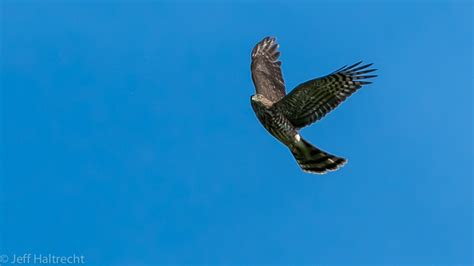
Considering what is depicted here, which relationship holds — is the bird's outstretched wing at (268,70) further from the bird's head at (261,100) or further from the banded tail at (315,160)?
the banded tail at (315,160)

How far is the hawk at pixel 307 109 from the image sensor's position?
1294 centimetres

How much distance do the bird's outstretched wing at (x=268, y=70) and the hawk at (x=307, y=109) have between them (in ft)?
1.01

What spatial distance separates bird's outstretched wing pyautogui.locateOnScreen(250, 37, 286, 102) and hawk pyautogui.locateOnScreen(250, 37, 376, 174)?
308 millimetres

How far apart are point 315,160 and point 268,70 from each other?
2342mm

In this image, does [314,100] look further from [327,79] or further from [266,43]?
[266,43]

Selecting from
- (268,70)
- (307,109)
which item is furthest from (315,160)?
(268,70)

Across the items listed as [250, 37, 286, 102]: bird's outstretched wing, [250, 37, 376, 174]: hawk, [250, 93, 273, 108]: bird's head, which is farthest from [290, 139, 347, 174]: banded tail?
[250, 37, 286, 102]: bird's outstretched wing

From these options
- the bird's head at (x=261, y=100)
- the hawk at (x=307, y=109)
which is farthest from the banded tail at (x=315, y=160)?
the bird's head at (x=261, y=100)

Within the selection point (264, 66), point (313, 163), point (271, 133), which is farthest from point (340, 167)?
point (264, 66)

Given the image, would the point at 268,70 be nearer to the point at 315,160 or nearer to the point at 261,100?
the point at 261,100

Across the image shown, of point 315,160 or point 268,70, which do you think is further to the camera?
point 268,70

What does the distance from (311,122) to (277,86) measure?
1831 millimetres

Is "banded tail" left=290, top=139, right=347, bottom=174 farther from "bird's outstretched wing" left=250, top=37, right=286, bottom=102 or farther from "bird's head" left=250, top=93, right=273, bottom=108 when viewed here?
"bird's outstretched wing" left=250, top=37, right=286, bottom=102

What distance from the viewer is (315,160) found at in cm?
1373
